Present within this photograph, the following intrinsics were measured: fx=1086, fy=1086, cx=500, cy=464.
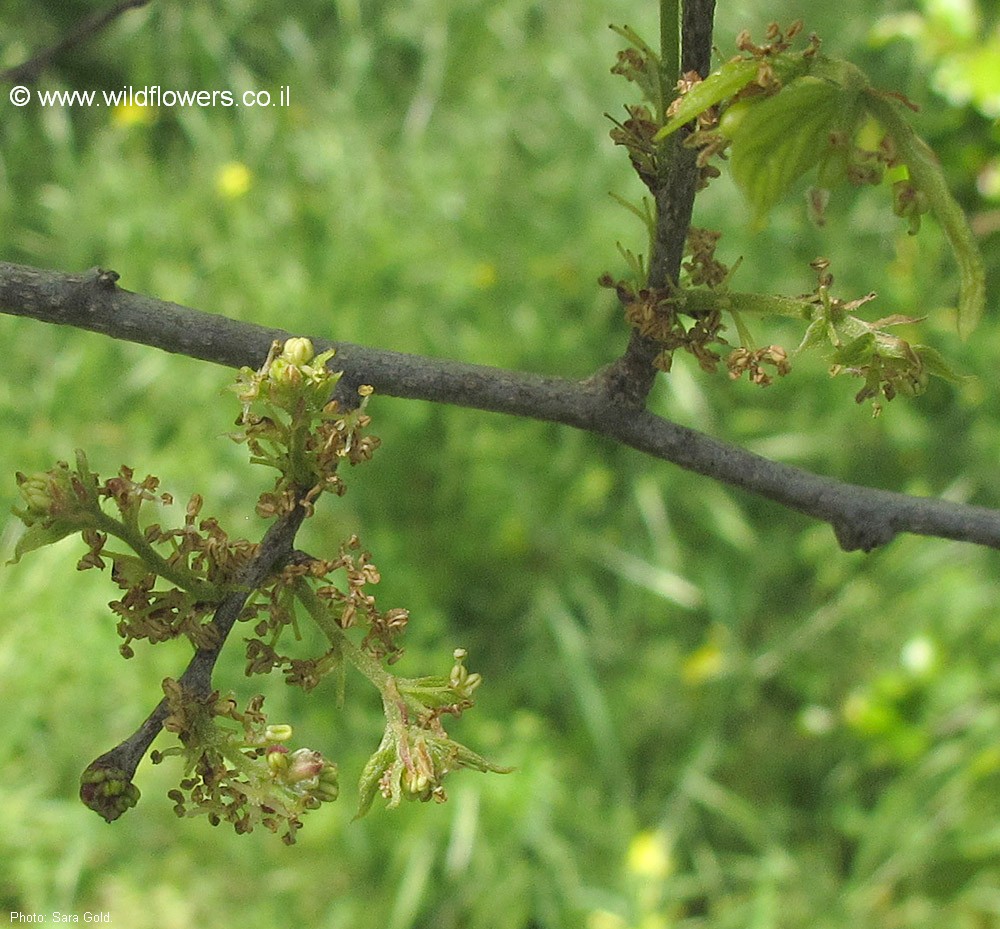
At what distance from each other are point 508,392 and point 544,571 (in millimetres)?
1865

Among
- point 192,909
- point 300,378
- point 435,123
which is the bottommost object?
point 192,909

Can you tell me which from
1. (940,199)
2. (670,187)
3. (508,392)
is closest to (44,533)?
(508,392)

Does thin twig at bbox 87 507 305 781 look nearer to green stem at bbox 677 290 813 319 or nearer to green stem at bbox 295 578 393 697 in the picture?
green stem at bbox 295 578 393 697

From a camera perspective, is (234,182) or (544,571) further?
(234,182)

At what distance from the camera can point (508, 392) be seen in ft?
2.26

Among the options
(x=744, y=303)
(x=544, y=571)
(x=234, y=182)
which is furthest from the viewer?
(x=234, y=182)

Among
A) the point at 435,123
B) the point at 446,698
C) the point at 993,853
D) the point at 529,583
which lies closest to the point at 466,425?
the point at 529,583

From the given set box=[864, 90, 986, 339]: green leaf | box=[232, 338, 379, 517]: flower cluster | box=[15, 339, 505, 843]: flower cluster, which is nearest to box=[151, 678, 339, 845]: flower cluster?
box=[15, 339, 505, 843]: flower cluster

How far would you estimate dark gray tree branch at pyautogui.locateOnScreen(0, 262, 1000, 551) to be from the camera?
0.63 m

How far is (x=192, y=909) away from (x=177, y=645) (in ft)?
1.77

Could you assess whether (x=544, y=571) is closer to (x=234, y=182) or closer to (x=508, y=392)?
(x=234, y=182)

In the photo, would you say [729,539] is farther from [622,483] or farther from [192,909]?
[192,909]

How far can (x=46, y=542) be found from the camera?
21.5 inches

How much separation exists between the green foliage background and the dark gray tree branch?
1366 millimetres
